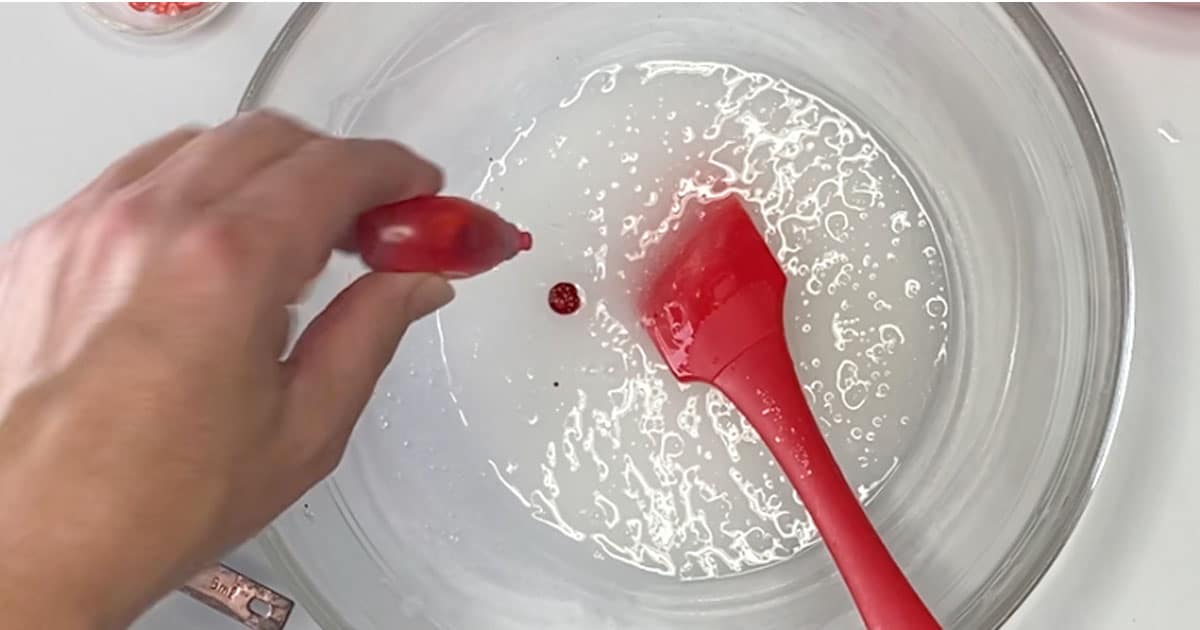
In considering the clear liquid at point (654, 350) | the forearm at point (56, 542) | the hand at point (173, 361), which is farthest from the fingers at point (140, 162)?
the clear liquid at point (654, 350)

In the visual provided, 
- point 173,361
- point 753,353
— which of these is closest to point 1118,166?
point 753,353

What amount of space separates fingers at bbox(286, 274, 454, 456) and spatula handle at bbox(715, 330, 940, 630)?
19 centimetres

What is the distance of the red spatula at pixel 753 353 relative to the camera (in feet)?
2.02

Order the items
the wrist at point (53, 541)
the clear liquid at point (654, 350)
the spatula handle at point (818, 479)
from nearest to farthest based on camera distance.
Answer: the wrist at point (53, 541), the spatula handle at point (818, 479), the clear liquid at point (654, 350)

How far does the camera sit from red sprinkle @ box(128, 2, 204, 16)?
0.67 m

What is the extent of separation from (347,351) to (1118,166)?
405 mm

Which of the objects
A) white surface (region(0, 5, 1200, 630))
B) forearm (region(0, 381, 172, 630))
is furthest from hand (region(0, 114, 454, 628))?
white surface (region(0, 5, 1200, 630))

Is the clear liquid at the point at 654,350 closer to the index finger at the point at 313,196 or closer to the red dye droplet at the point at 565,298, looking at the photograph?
the red dye droplet at the point at 565,298

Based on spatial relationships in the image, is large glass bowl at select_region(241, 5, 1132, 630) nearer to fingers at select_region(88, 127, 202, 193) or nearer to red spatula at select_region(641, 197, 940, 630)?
red spatula at select_region(641, 197, 940, 630)

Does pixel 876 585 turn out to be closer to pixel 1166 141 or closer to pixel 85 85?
pixel 1166 141

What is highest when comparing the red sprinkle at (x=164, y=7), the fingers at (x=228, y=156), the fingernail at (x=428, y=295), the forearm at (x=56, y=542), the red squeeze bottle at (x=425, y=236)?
the red sprinkle at (x=164, y=7)

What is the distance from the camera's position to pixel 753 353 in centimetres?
65

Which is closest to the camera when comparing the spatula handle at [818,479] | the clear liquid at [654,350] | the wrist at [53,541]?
the wrist at [53,541]

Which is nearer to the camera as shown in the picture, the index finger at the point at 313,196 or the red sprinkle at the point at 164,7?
the index finger at the point at 313,196
